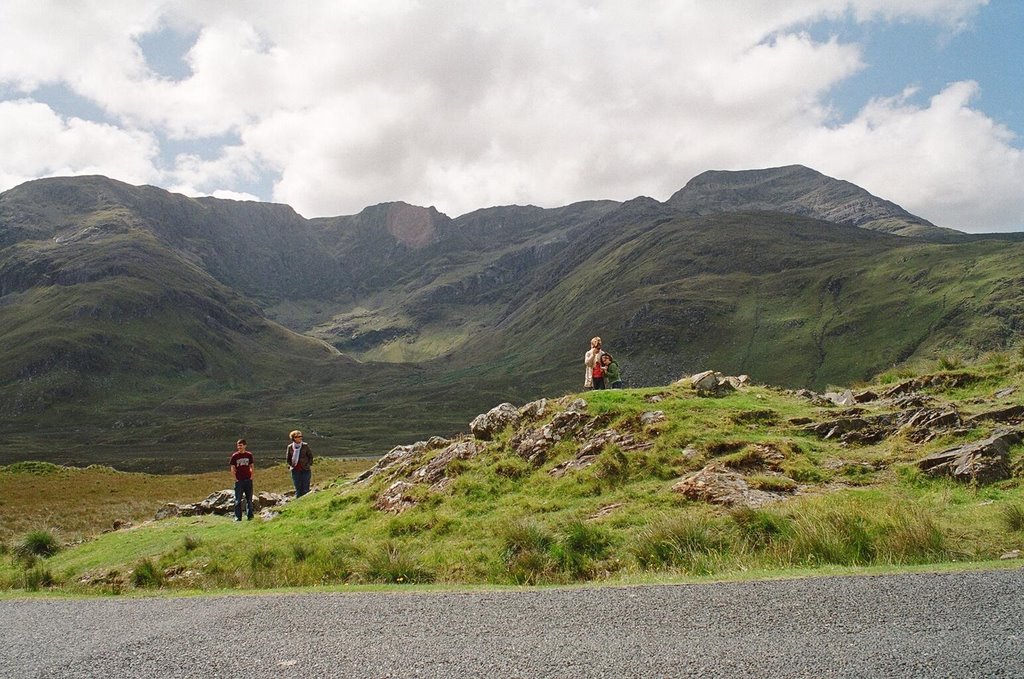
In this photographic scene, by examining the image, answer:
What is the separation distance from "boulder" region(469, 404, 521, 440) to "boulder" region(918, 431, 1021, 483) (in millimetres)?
12216

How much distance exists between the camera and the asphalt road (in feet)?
20.9

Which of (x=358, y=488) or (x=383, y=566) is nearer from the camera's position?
(x=383, y=566)

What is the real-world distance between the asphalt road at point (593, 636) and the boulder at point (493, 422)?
11.7 metres

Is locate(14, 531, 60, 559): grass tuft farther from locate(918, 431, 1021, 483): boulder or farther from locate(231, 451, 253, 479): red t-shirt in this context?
locate(918, 431, 1021, 483): boulder

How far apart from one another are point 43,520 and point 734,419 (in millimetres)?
34866

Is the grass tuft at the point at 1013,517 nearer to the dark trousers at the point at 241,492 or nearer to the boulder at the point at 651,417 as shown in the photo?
the boulder at the point at 651,417

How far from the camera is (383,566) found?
13.0m

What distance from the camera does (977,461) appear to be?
523 inches

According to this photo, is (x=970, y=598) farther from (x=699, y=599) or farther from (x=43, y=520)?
(x=43, y=520)

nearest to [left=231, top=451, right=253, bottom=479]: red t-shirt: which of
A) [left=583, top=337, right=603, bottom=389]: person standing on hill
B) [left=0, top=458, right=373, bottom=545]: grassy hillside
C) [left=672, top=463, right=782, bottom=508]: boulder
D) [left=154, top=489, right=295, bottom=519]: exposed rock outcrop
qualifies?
[left=154, top=489, right=295, bottom=519]: exposed rock outcrop

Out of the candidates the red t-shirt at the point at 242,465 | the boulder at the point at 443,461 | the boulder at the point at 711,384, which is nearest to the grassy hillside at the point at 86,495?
the red t-shirt at the point at 242,465

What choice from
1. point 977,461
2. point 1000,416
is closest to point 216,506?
point 977,461

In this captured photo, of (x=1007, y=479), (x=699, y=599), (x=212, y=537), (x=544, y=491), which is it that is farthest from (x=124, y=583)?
(x=1007, y=479)

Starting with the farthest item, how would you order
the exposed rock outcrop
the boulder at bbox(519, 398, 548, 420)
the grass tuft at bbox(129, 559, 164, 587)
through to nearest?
the exposed rock outcrop → the boulder at bbox(519, 398, 548, 420) → the grass tuft at bbox(129, 559, 164, 587)
